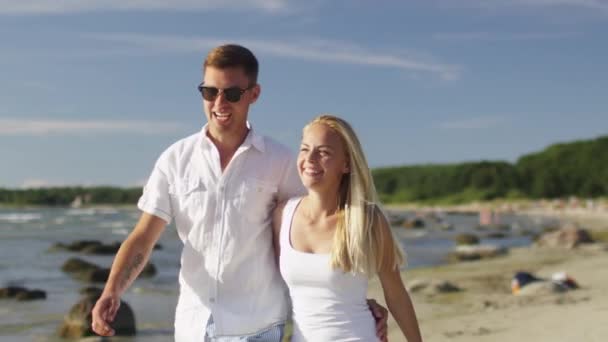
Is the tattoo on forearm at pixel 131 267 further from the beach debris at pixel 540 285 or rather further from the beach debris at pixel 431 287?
the beach debris at pixel 431 287

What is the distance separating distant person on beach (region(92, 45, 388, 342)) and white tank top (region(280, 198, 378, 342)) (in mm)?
165

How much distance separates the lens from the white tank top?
146 inches

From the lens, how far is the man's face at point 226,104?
404 cm

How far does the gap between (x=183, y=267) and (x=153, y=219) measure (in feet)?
0.93

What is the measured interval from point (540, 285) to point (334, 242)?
34.9 ft

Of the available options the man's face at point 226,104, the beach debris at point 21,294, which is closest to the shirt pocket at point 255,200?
the man's face at point 226,104

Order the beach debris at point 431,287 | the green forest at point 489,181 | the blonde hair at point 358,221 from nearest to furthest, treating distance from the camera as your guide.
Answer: the blonde hair at point 358,221 < the beach debris at point 431,287 < the green forest at point 489,181

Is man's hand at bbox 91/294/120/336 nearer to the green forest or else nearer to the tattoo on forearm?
the tattoo on forearm

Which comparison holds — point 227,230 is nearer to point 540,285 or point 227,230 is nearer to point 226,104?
point 226,104

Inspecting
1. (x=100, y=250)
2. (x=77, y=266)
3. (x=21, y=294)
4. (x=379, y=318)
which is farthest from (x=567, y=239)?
(x=379, y=318)

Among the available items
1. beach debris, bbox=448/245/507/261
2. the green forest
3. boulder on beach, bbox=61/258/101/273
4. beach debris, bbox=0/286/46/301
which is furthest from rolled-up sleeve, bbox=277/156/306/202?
the green forest

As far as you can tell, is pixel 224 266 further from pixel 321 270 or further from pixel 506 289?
pixel 506 289

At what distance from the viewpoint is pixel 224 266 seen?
4.00 m

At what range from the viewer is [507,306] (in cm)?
1209
